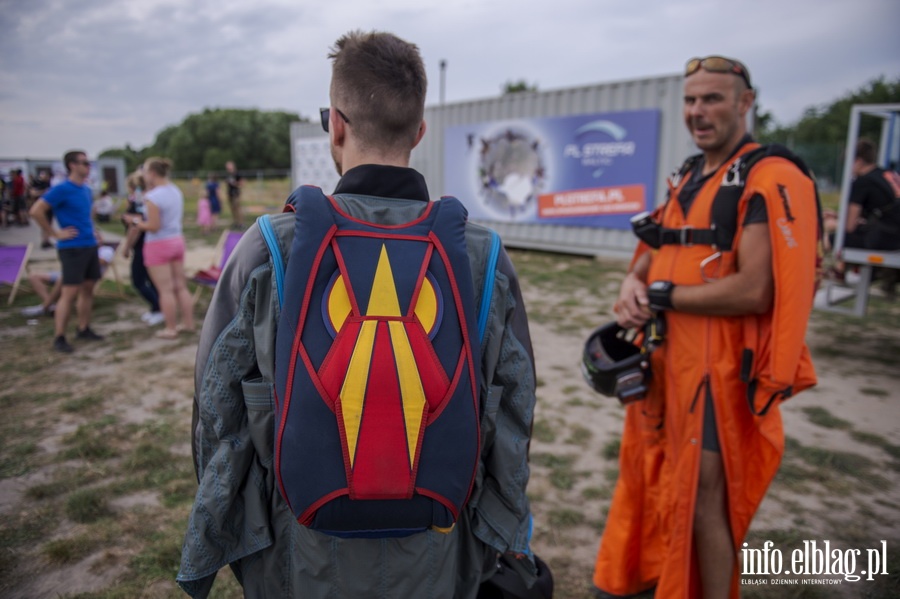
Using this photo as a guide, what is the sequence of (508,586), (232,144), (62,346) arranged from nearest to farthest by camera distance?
(508,586) → (62,346) → (232,144)

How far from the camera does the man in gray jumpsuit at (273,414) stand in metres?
1.22

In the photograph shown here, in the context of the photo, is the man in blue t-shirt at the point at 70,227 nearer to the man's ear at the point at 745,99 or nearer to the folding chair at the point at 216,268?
the folding chair at the point at 216,268

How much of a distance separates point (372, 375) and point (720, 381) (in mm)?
1460

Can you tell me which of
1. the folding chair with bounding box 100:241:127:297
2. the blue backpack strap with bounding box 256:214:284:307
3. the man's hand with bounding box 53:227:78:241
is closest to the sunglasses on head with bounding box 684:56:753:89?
the blue backpack strap with bounding box 256:214:284:307

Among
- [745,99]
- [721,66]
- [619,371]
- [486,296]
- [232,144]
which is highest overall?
[232,144]

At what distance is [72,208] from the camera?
5719 mm

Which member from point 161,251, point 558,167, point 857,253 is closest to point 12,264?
point 161,251

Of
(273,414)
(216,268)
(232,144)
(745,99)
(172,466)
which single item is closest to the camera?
(273,414)

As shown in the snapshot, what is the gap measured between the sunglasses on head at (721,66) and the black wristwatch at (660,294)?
82 cm

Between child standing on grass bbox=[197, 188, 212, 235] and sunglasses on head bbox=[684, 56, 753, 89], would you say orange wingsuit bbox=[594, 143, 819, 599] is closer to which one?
sunglasses on head bbox=[684, 56, 753, 89]

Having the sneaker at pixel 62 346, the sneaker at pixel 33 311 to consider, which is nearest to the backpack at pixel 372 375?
the sneaker at pixel 62 346

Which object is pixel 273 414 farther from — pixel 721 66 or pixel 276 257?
pixel 721 66

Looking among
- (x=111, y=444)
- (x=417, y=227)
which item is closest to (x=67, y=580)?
(x=111, y=444)

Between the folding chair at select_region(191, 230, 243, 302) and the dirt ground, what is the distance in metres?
1.09
